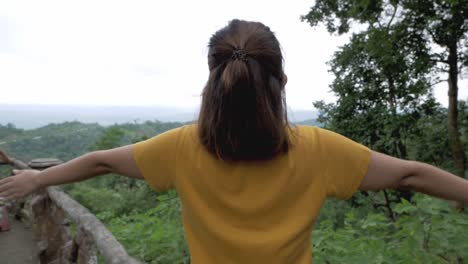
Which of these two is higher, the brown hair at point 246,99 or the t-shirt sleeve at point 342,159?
the brown hair at point 246,99

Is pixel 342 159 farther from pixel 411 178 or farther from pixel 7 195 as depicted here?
pixel 7 195

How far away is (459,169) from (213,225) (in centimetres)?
884

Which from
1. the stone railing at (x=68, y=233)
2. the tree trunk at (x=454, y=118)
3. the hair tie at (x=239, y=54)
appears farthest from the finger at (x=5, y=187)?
the tree trunk at (x=454, y=118)

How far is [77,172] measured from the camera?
1.21 meters

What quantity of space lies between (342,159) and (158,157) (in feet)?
1.63

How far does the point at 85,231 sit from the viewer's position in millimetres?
2465

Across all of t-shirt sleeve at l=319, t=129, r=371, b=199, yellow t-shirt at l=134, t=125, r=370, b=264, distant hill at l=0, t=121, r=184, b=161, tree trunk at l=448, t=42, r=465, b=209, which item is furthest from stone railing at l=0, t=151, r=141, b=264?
distant hill at l=0, t=121, r=184, b=161

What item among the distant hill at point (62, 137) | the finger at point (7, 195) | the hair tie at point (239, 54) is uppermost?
the hair tie at point (239, 54)

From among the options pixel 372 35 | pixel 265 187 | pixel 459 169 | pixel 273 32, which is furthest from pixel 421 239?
pixel 459 169

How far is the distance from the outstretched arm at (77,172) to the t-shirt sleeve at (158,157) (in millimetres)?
30

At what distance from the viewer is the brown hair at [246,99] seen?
3.20 feet

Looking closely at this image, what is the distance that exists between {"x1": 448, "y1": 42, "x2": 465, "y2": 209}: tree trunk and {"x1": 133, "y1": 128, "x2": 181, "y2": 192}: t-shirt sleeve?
28.0ft

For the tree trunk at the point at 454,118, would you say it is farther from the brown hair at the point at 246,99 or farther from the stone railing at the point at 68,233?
the brown hair at the point at 246,99

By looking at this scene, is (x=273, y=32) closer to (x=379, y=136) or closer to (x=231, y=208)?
(x=231, y=208)
